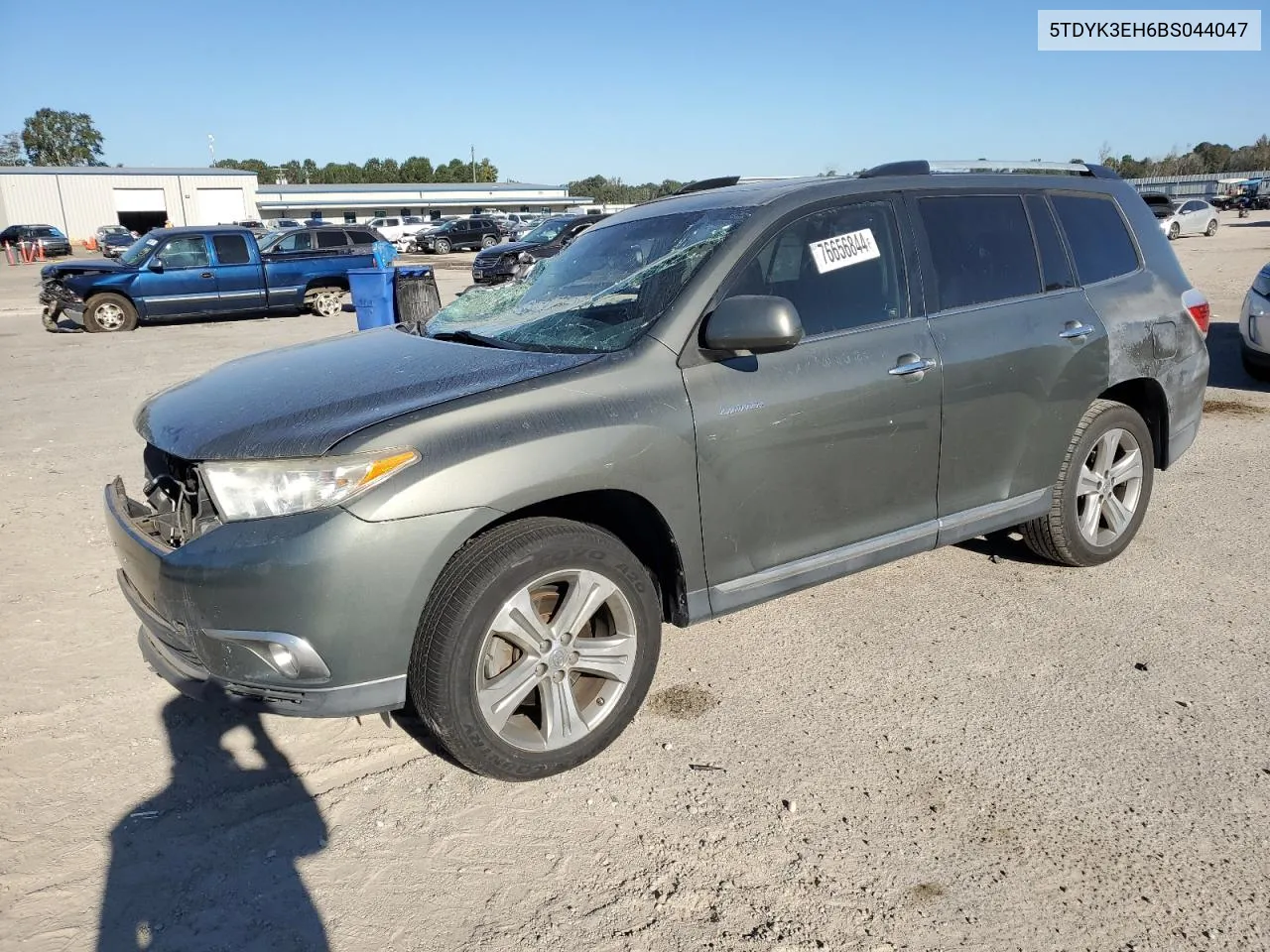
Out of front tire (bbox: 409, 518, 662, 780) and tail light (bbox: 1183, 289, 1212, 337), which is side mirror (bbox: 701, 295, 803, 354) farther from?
tail light (bbox: 1183, 289, 1212, 337)

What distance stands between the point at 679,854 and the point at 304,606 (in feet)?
4.19

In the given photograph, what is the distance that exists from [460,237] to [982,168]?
41.2 metres

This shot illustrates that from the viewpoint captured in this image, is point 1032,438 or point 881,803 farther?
point 1032,438

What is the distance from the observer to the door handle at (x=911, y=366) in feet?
11.5

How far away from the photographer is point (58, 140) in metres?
119

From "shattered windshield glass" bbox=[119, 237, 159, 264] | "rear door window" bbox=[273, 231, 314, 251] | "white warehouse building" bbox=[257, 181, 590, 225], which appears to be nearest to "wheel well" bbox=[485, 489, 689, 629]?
"shattered windshield glass" bbox=[119, 237, 159, 264]

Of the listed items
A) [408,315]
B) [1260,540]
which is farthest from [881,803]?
[408,315]

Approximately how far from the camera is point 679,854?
103 inches

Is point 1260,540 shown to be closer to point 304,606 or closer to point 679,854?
point 679,854

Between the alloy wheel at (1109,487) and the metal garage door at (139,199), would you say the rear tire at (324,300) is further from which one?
the metal garage door at (139,199)

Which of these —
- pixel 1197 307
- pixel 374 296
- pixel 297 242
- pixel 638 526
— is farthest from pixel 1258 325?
pixel 297 242

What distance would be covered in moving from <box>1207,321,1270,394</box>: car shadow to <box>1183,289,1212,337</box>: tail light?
3.47 meters

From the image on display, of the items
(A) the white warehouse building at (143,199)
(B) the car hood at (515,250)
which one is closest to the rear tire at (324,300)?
(B) the car hood at (515,250)

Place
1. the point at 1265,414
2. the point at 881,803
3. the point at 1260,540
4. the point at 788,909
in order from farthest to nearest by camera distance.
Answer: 1. the point at 1265,414
2. the point at 1260,540
3. the point at 881,803
4. the point at 788,909
